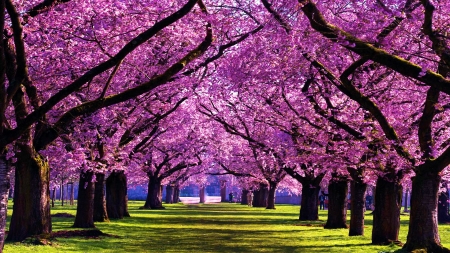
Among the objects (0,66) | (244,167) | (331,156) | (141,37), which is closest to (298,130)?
(331,156)

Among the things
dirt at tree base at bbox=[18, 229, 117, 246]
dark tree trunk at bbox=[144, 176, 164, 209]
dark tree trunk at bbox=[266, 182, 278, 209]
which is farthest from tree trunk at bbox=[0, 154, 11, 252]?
dark tree trunk at bbox=[266, 182, 278, 209]

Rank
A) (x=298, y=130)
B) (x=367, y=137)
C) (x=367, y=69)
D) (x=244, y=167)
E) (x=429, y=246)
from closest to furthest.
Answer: (x=429, y=246) → (x=367, y=137) → (x=367, y=69) → (x=298, y=130) → (x=244, y=167)

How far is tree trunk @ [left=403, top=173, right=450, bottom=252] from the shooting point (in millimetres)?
16797

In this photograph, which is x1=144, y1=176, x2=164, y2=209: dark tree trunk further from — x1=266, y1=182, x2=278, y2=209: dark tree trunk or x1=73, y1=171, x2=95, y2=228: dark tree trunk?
x1=73, y1=171, x2=95, y2=228: dark tree trunk

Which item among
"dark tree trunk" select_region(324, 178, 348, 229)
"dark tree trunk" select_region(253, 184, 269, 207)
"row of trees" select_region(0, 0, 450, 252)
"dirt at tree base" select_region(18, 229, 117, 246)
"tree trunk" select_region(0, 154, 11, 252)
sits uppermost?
"row of trees" select_region(0, 0, 450, 252)

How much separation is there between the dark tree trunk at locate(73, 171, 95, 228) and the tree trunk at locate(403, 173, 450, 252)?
48.2 feet

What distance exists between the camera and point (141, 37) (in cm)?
1211

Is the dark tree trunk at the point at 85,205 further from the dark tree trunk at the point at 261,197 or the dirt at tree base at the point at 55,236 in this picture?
the dark tree trunk at the point at 261,197

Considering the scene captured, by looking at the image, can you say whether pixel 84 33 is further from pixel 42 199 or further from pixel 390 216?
pixel 390 216

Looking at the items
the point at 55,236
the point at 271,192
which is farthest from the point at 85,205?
the point at 271,192

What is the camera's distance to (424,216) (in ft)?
55.7

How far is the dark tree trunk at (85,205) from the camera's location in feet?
90.3

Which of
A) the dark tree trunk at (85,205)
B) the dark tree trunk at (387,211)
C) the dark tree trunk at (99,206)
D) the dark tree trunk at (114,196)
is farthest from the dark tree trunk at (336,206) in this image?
the dark tree trunk at (114,196)

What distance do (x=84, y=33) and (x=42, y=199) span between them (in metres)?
5.20
